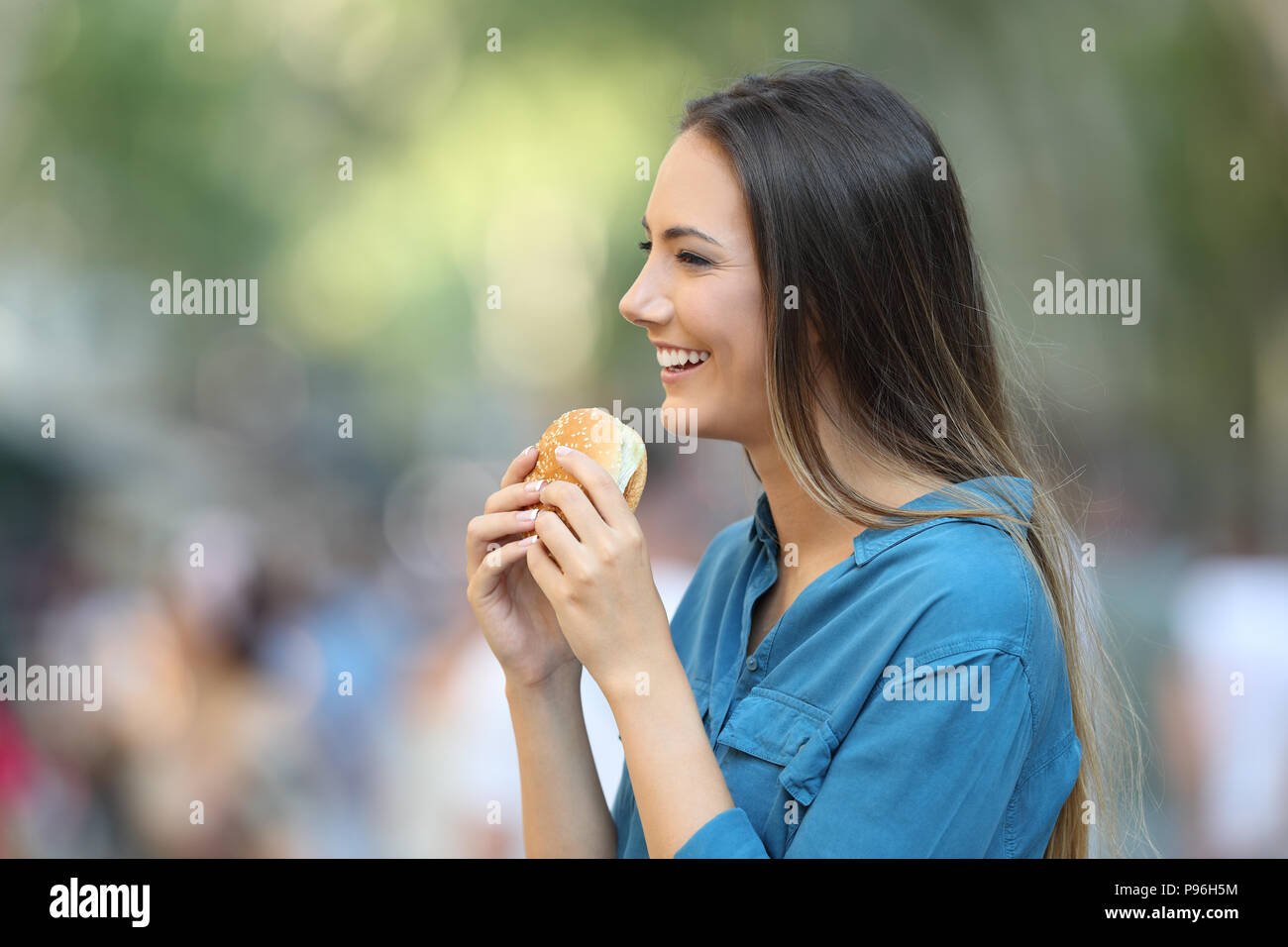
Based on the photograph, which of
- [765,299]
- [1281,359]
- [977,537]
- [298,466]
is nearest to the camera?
[977,537]

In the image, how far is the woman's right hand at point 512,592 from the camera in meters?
1.21

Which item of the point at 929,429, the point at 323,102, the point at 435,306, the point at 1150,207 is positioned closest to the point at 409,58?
the point at 323,102

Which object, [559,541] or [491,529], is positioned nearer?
[559,541]

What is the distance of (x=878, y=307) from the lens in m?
1.14

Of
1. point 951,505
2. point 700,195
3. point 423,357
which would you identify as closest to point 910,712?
point 951,505

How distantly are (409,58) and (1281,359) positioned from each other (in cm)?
310

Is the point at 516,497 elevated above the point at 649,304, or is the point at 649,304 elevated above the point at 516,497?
the point at 649,304

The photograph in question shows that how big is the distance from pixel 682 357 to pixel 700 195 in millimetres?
196

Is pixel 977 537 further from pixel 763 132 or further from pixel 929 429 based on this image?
pixel 763 132

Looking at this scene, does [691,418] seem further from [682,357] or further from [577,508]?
[577,508]

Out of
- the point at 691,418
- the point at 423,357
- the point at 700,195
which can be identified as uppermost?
the point at 423,357

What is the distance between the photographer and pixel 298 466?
328cm

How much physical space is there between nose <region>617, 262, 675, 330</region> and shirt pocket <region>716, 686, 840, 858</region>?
18.1 inches

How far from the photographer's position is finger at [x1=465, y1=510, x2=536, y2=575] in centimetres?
119
